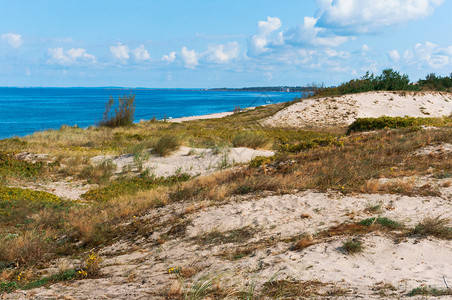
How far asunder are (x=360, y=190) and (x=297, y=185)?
142 centimetres

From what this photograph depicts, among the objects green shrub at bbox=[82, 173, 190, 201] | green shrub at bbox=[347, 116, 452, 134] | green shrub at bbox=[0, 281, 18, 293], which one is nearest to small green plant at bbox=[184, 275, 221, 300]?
green shrub at bbox=[0, 281, 18, 293]

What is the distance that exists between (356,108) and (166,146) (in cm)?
2272

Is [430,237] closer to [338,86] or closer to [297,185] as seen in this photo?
[297,185]

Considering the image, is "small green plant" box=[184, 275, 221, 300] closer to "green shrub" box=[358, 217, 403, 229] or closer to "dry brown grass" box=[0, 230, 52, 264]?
"green shrub" box=[358, 217, 403, 229]

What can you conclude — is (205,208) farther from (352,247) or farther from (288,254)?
(352,247)

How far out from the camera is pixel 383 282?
4105mm

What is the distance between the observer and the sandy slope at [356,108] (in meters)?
31.5

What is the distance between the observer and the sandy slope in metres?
31.5

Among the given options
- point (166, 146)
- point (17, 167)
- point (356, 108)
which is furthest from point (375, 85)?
point (17, 167)

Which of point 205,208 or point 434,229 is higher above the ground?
point 434,229

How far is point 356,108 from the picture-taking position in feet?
108

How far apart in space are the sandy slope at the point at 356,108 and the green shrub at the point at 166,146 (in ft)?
51.8

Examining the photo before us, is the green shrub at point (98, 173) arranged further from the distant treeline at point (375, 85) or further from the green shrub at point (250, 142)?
the distant treeline at point (375, 85)

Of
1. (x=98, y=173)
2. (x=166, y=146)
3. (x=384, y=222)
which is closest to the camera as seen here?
(x=384, y=222)
